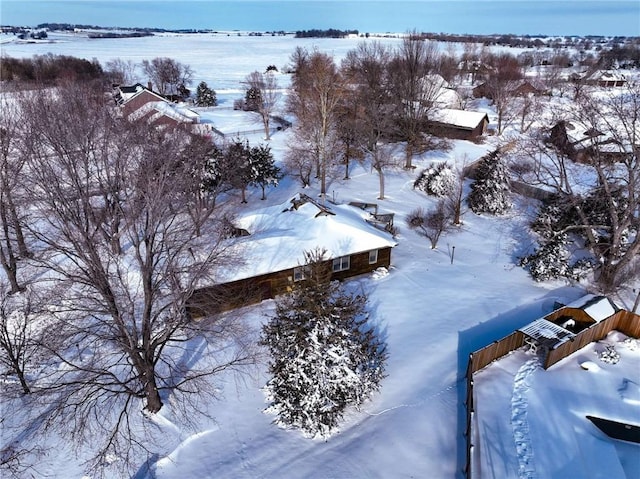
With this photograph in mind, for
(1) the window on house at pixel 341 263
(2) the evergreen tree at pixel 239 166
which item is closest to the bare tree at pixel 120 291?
(1) the window on house at pixel 341 263

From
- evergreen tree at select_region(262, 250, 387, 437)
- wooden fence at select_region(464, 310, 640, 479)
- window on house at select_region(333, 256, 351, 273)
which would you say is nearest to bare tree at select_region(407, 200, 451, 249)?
window on house at select_region(333, 256, 351, 273)

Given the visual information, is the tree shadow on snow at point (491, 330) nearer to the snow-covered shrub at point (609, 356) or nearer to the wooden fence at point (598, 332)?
the wooden fence at point (598, 332)

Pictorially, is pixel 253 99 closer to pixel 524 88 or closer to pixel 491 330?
pixel 524 88

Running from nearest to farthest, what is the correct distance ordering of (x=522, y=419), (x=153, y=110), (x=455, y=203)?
(x=522, y=419) → (x=455, y=203) → (x=153, y=110)

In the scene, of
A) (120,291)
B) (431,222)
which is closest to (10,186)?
(120,291)

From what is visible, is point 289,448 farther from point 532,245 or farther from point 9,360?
point 532,245
